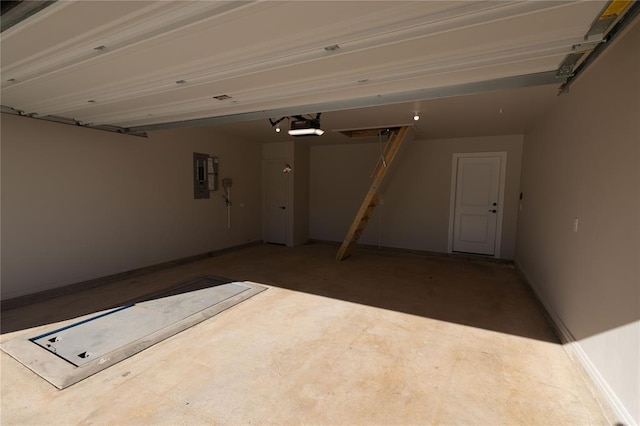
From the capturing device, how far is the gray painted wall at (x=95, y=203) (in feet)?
11.6

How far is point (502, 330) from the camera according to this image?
120 inches

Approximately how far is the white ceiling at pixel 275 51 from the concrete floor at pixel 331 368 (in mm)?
2284

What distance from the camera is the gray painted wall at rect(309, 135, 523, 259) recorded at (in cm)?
595

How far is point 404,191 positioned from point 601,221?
4577 mm

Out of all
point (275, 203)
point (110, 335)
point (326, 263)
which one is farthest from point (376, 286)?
point (275, 203)

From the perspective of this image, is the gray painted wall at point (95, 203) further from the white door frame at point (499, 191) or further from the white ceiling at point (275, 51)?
the white door frame at point (499, 191)

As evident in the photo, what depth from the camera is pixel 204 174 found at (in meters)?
5.81

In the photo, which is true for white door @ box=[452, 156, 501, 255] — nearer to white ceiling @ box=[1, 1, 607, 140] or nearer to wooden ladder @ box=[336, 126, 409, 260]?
wooden ladder @ box=[336, 126, 409, 260]

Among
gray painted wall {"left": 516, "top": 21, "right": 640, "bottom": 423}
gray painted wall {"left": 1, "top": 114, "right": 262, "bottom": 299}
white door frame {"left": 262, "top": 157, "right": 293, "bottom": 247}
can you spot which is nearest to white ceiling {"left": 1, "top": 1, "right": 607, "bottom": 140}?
gray painted wall {"left": 516, "top": 21, "right": 640, "bottom": 423}

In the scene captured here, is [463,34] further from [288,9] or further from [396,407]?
[396,407]

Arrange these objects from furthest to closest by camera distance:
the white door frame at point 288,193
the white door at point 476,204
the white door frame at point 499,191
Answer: the white door frame at point 288,193 < the white door at point 476,204 < the white door frame at point 499,191

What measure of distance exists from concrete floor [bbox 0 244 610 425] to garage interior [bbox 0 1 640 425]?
2 centimetres

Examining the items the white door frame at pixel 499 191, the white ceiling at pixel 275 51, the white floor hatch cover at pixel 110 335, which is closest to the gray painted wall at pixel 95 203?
the white ceiling at pixel 275 51

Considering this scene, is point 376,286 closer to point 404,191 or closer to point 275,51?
Result: point 404,191
